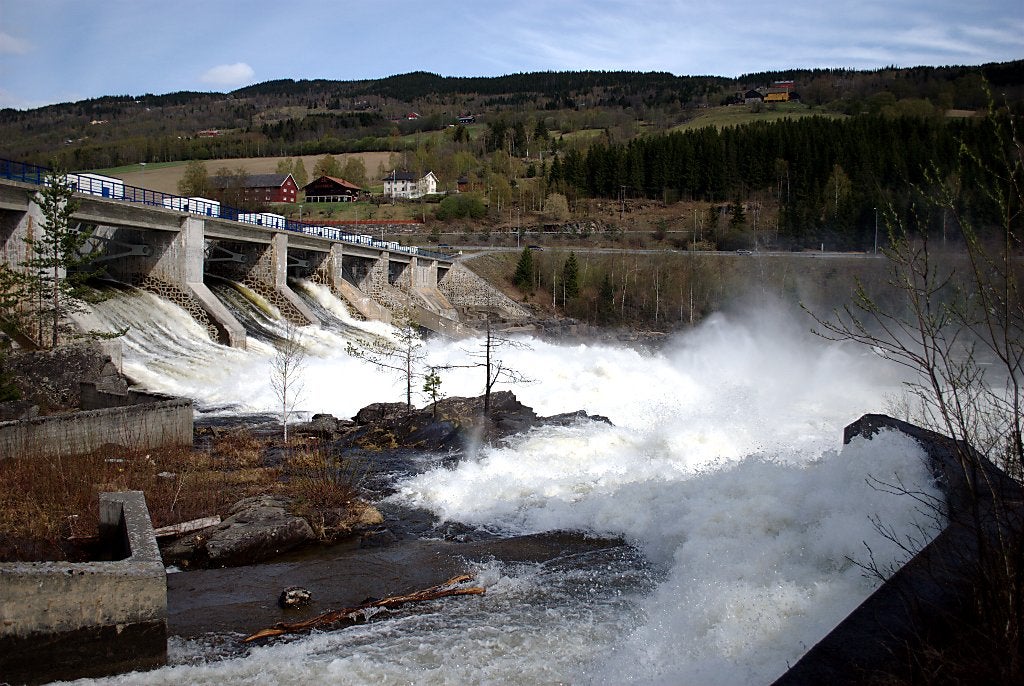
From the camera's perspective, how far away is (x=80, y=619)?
25.2 feet

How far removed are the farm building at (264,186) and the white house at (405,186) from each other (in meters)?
14.5

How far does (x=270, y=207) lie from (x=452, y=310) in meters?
48.1

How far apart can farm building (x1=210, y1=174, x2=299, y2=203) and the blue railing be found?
50001mm

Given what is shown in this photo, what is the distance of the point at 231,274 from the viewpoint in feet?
138

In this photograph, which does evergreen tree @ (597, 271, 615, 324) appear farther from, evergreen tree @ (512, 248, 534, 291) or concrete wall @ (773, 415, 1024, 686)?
concrete wall @ (773, 415, 1024, 686)

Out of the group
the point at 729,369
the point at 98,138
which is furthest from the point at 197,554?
the point at 98,138

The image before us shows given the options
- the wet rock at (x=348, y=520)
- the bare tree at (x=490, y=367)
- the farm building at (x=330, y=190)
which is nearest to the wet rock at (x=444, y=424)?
the bare tree at (x=490, y=367)

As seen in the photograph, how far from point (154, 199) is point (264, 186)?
74832mm

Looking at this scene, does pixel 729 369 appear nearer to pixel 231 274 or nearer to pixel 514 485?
pixel 231 274

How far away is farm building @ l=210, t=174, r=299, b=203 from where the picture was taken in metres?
98.4

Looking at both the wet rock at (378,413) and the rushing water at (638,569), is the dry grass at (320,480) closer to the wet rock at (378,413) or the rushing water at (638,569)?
the rushing water at (638,569)

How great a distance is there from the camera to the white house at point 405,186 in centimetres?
11900

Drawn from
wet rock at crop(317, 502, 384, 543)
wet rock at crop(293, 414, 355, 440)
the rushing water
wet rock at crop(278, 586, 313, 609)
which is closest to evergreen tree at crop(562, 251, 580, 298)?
the rushing water

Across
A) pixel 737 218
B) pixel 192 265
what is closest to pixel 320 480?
pixel 192 265
